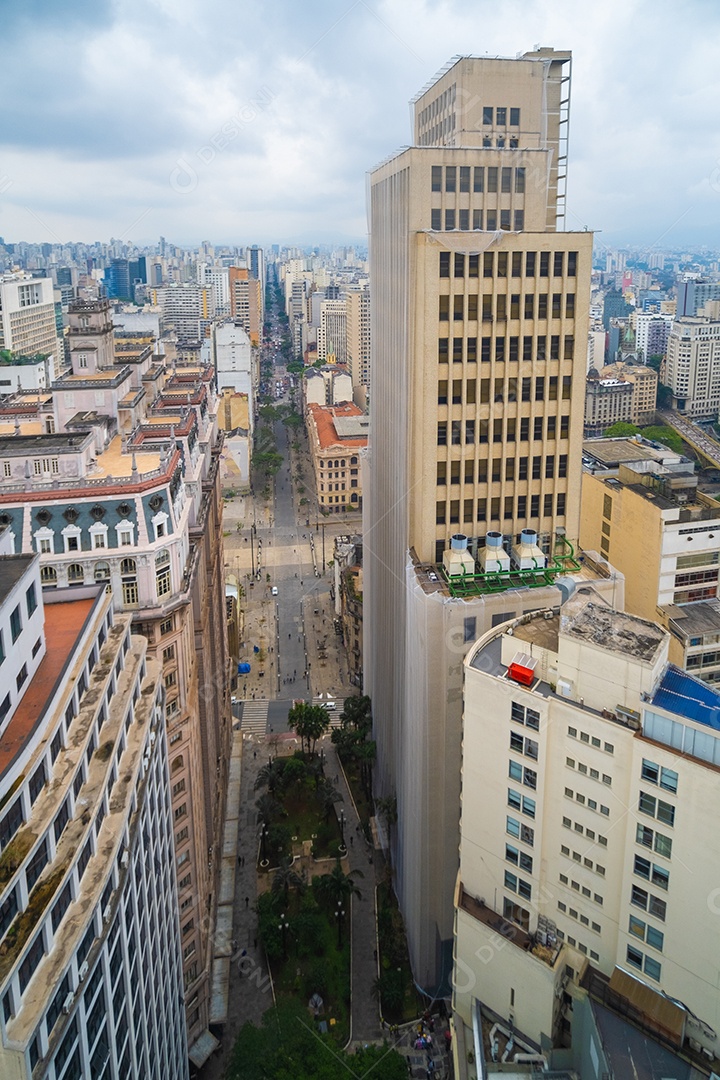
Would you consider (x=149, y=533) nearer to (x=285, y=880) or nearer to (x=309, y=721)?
(x=285, y=880)

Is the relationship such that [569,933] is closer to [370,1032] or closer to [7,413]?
[370,1032]

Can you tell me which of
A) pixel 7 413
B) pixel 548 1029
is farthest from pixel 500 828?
pixel 7 413

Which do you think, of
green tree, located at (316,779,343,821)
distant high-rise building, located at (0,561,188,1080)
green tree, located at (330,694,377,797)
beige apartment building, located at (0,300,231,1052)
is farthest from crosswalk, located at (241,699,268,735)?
distant high-rise building, located at (0,561,188,1080)

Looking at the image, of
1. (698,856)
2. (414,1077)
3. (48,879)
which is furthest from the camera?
(414,1077)

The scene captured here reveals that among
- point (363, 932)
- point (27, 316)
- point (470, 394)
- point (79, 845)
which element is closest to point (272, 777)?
point (363, 932)

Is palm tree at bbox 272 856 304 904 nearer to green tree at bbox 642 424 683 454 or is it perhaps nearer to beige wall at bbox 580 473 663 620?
beige wall at bbox 580 473 663 620

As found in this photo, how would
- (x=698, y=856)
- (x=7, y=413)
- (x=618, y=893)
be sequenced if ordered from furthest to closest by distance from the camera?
(x=7, y=413) < (x=618, y=893) < (x=698, y=856)

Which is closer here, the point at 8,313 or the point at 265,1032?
the point at 265,1032
